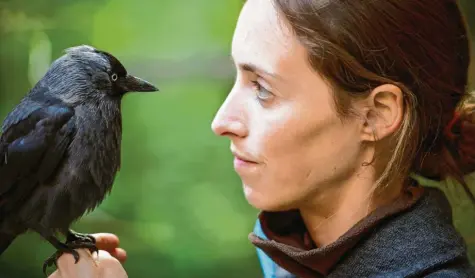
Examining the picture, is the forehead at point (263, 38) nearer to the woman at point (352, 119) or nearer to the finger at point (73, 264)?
the woman at point (352, 119)

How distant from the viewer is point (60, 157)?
97 cm

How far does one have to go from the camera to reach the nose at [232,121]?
921mm

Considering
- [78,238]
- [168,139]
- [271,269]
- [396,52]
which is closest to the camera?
[396,52]

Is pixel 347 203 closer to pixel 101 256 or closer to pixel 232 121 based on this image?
pixel 232 121

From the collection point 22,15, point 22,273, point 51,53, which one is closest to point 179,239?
point 22,273

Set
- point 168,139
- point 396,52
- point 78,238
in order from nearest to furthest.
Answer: point 396,52, point 78,238, point 168,139

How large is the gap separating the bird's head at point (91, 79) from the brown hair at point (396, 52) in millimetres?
293

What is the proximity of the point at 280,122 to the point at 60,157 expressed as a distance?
0.34 metres

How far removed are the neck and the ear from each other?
0.20 ft

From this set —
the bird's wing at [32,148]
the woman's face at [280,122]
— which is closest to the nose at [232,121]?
the woman's face at [280,122]

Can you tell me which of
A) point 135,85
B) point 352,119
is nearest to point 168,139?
point 135,85

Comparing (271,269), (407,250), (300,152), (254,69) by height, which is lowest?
(271,269)

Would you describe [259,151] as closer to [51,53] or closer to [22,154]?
[22,154]

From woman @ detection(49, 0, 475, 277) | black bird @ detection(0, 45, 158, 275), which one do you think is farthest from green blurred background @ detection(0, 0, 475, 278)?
woman @ detection(49, 0, 475, 277)
